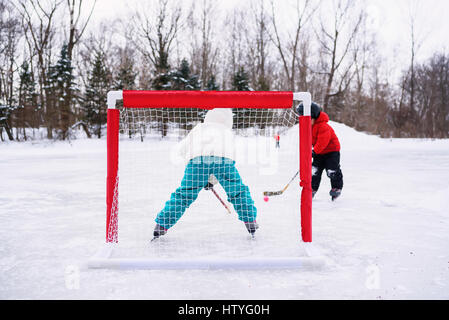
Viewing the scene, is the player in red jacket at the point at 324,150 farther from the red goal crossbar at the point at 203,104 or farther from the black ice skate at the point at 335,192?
the red goal crossbar at the point at 203,104

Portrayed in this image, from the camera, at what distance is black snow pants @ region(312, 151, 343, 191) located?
3.90m

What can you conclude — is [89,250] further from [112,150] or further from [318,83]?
[318,83]

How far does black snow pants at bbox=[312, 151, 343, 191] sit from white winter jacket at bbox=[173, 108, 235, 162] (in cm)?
183

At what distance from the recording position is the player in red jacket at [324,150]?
147 inches

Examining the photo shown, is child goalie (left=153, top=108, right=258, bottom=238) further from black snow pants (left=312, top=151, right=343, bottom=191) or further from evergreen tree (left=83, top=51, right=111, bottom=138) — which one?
evergreen tree (left=83, top=51, right=111, bottom=138)

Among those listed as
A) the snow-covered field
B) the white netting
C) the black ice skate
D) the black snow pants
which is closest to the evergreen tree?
the snow-covered field

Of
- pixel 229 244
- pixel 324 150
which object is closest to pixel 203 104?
pixel 229 244

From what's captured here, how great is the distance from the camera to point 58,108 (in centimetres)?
1803

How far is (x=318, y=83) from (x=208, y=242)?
30104 mm

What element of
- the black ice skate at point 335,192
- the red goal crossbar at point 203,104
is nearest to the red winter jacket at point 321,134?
the black ice skate at point 335,192

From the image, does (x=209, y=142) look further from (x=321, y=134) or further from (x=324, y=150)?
(x=324, y=150)

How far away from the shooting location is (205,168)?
8.03ft
